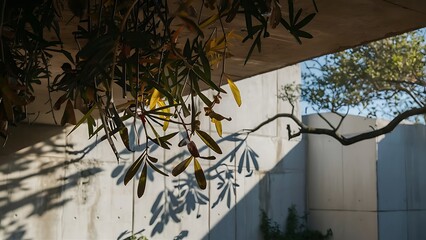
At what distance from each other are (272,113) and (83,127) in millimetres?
3606

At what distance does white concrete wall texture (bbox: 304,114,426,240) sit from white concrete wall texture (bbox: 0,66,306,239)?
44 cm

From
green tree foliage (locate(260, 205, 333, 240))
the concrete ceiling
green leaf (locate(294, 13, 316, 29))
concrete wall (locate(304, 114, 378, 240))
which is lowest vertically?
green tree foliage (locate(260, 205, 333, 240))

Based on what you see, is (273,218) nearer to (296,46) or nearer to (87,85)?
(296,46)

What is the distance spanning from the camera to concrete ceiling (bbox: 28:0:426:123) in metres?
3.01

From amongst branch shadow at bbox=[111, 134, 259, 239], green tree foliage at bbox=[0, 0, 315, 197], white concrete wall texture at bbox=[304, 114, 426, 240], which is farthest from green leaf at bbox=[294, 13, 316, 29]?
white concrete wall texture at bbox=[304, 114, 426, 240]

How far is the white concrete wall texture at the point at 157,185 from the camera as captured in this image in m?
7.91

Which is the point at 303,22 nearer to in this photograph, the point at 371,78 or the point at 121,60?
the point at 121,60

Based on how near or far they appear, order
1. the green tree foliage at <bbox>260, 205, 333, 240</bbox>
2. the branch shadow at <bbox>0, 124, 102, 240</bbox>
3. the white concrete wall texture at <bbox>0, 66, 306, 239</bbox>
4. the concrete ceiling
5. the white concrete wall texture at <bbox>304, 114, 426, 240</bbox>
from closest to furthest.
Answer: the concrete ceiling < the branch shadow at <bbox>0, 124, 102, 240</bbox> < the white concrete wall texture at <bbox>0, 66, 306, 239</bbox> < the green tree foliage at <bbox>260, 205, 333, 240</bbox> < the white concrete wall texture at <bbox>304, 114, 426, 240</bbox>

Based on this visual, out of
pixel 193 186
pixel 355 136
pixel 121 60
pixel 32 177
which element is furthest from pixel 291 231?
pixel 121 60

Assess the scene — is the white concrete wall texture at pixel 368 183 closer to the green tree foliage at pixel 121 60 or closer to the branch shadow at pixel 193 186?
the branch shadow at pixel 193 186

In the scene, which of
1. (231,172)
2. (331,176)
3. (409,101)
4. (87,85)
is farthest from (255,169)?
(87,85)

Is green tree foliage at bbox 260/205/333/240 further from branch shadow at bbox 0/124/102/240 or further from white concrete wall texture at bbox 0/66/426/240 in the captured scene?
branch shadow at bbox 0/124/102/240

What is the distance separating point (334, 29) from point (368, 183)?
8096mm

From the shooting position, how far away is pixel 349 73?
32.2 feet
